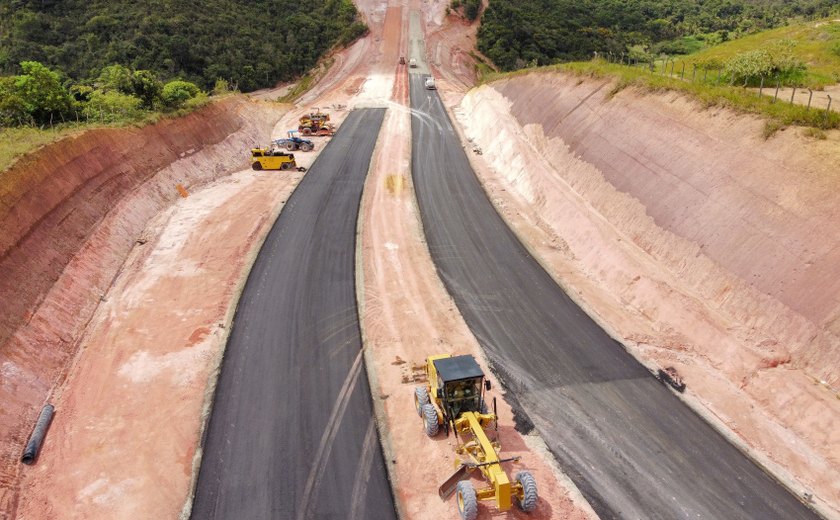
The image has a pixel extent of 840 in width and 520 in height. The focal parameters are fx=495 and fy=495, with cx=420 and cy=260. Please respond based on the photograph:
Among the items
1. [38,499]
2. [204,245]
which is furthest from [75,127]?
[38,499]

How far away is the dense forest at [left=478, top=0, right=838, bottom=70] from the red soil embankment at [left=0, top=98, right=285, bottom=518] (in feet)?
192

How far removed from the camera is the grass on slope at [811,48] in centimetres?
3157

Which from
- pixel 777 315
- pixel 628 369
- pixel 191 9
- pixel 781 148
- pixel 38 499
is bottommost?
pixel 38 499

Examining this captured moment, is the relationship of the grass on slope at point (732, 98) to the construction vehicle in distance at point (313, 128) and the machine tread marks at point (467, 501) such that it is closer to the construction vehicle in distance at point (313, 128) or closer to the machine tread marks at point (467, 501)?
the machine tread marks at point (467, 501)

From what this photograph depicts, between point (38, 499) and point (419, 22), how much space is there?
94573mm

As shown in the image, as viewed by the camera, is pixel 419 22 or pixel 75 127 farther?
pixel 419 22

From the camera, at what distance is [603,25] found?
9781 cm

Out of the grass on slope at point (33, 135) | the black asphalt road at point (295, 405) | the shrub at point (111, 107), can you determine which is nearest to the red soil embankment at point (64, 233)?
the grass on slope at point (33, 135)

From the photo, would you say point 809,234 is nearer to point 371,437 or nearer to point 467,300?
point 467,300

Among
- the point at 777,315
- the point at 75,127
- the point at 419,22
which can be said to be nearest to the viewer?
the point at 777,315

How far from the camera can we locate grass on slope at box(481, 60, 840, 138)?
68.6 ft

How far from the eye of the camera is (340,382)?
59.5 feet

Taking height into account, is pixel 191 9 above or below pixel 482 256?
above

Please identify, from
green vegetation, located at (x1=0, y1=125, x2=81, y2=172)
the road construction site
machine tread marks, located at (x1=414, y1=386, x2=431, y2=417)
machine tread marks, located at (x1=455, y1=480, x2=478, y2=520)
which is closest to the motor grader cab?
the road construction site
